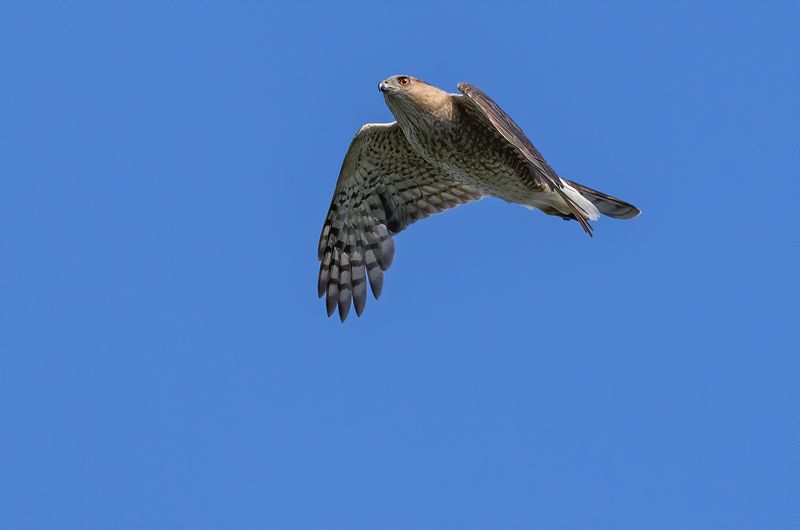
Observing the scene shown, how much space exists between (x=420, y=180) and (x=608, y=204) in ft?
6.55

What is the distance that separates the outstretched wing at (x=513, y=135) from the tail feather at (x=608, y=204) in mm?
1180

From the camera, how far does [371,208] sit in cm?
1227

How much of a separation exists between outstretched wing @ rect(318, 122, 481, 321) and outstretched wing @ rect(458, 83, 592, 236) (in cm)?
179

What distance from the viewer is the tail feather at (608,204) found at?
36.7 feet

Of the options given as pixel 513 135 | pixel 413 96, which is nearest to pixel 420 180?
pixel 413 96

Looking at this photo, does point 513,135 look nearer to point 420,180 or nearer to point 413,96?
point 413,96

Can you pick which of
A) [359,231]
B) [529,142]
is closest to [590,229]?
[529,142]

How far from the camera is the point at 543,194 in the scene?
10.7 metres

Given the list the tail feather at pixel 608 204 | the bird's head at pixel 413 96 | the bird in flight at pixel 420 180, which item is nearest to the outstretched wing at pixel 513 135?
the bird in flight at pixel 420 180

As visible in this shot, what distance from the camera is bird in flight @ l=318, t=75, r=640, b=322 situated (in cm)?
1020

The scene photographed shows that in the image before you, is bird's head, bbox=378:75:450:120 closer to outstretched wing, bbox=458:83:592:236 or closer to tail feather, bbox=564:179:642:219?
outstretched wing, bbox=458:83:592:236

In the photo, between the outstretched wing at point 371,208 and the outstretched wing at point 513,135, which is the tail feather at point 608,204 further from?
the outstretched wing at point 371,208

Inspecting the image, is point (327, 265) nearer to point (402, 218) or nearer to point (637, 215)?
point (402, 218)

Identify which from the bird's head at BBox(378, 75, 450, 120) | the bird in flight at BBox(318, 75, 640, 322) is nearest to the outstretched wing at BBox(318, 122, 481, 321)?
the bird in flight at BBox(318, 75, 640, 322)
